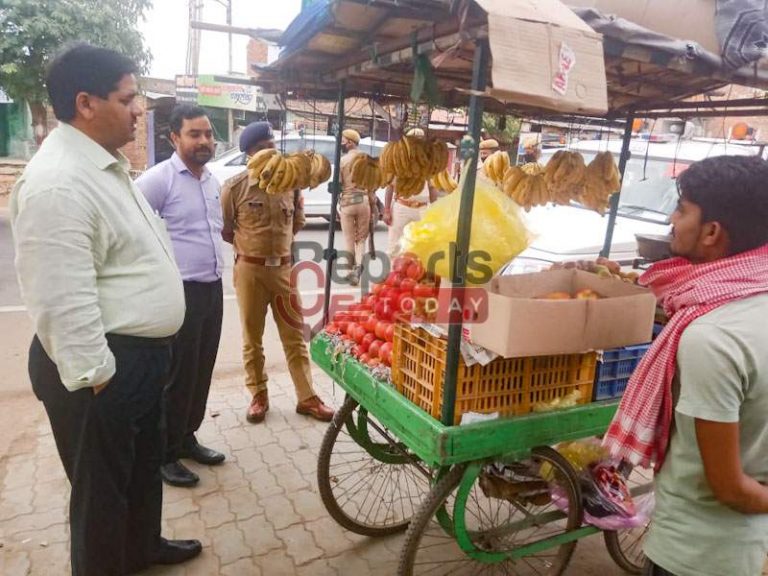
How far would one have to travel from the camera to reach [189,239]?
3.09 meters

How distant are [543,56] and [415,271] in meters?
1.27

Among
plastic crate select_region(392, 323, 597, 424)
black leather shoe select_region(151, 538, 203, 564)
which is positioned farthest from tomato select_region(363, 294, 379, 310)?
black leather shoe select_region(151, 538, 203, 564)

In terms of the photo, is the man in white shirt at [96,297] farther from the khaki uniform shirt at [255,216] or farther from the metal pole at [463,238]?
the khaki uniform shirt at [255,216]

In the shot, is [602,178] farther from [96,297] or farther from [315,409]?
[96,297]

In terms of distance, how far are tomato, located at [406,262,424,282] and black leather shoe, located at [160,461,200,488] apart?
5.70ft

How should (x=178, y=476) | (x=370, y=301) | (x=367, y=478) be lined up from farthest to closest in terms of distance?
1. (x=367, y=478)
2. (x=178, y=476)
3. (x=370, y=301)

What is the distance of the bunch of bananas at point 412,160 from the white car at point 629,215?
6.42 ft

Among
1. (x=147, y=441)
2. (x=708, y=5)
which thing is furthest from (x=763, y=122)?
(x=147, y=441)

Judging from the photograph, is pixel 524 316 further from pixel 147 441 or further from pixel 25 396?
pixel 25 396

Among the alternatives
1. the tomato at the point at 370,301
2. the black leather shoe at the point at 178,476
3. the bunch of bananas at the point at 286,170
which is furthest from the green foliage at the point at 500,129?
the black leather shoe at the point at 178,476

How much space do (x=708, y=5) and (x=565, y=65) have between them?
91 cm

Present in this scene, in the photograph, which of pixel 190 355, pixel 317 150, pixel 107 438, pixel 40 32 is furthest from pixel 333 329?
pixel 40 32

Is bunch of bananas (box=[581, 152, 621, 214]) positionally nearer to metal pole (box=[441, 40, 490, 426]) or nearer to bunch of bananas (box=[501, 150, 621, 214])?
bunch of bananas (box=[501, 150, 621, 214])

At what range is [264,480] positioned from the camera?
334 cm
